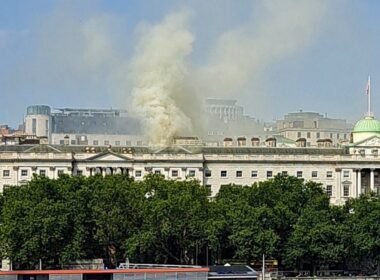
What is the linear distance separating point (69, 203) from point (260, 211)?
16.9 meters

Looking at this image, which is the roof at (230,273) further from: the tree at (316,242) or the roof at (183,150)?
the roof at (183,150)

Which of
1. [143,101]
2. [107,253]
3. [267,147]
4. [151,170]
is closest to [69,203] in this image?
[107,253]

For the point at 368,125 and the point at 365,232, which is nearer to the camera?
the point at 365,232

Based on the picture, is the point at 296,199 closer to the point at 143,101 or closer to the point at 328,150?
the point at 328,150

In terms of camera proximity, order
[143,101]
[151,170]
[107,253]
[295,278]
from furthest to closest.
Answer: [143,101]
[151,170]
[107,253]
[295,278]

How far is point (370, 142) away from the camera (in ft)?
470

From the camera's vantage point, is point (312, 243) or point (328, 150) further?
point (328, 150)

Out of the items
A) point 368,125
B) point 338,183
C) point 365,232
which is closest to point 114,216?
point 365,232

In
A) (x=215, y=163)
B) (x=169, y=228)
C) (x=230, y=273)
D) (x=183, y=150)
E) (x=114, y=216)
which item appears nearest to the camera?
(x=230, y=273)

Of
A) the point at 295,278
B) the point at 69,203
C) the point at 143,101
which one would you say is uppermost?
the point at 143,101

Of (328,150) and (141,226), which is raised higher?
(328,150)

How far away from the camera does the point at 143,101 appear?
160 meters

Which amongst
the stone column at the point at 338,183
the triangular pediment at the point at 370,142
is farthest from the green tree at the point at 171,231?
the triangular pediment at the point at 370,142

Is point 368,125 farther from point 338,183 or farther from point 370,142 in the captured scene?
point 338,183
